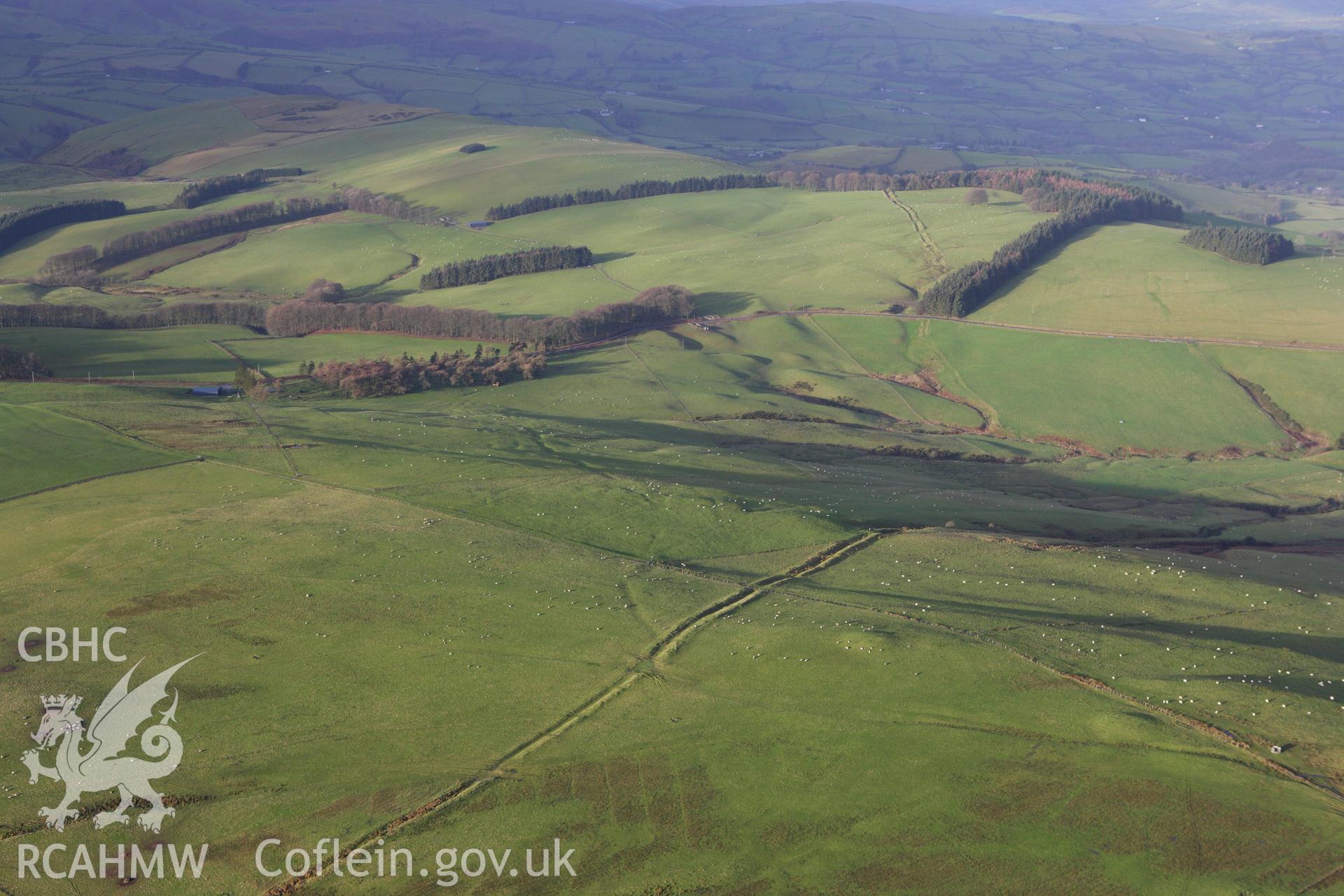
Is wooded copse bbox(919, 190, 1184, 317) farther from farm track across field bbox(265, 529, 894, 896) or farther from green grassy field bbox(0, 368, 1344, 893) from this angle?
farm track across field bbox(265, 529, 894, 896)

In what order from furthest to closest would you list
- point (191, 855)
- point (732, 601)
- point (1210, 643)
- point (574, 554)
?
point (574, 554), point (732, 601), point (1210, 643), point (191, 855)

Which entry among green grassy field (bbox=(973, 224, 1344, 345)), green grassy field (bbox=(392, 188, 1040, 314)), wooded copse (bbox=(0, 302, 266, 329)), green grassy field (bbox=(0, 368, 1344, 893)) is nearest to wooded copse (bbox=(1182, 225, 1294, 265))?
green grassy field (bbox=(973, 224, 1344, 345))

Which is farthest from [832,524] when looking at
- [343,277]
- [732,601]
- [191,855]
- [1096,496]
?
[343,277]

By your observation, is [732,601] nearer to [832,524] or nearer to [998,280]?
[832,524]

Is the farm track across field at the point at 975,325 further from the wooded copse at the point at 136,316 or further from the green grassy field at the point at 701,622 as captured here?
the wooded copse at the point at 136,316

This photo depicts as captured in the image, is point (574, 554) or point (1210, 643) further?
point (574, 554)
